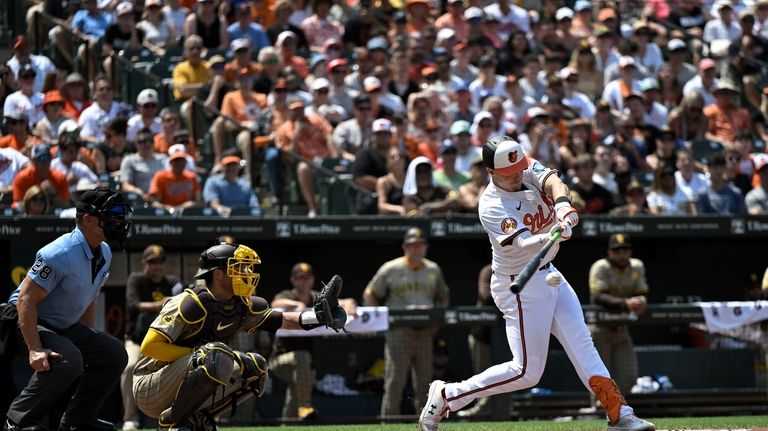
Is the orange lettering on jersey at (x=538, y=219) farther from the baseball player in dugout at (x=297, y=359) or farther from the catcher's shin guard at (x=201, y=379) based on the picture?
the baseball player in dugout at (x=297, y=359)

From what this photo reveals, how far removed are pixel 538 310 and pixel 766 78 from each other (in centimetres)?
1055

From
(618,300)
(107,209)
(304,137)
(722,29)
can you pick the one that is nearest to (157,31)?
(304,137)

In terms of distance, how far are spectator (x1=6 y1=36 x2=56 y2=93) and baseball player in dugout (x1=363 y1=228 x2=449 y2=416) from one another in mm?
4563

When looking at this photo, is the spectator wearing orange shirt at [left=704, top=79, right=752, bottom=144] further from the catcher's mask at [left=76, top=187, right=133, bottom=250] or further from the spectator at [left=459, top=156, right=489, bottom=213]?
the catcher's mask at [left=76, top=187, right=133, bottom=250]

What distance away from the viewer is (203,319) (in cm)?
636

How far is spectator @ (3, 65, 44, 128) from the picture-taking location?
12742mm

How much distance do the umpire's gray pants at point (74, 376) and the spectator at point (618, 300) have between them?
5102mm

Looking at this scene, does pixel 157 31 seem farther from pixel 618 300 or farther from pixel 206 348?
pixel 206 348

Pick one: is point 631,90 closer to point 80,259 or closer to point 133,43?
point 133,43

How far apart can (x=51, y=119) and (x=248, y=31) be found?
322 cm

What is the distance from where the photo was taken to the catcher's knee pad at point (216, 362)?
616cm

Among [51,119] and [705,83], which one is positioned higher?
[705,83]

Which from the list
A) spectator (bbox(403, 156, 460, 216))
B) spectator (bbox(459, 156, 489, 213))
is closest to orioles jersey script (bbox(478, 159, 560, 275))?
spectator (bbox(403, 156, 460, 216))

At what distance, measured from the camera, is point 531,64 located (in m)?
14.9
